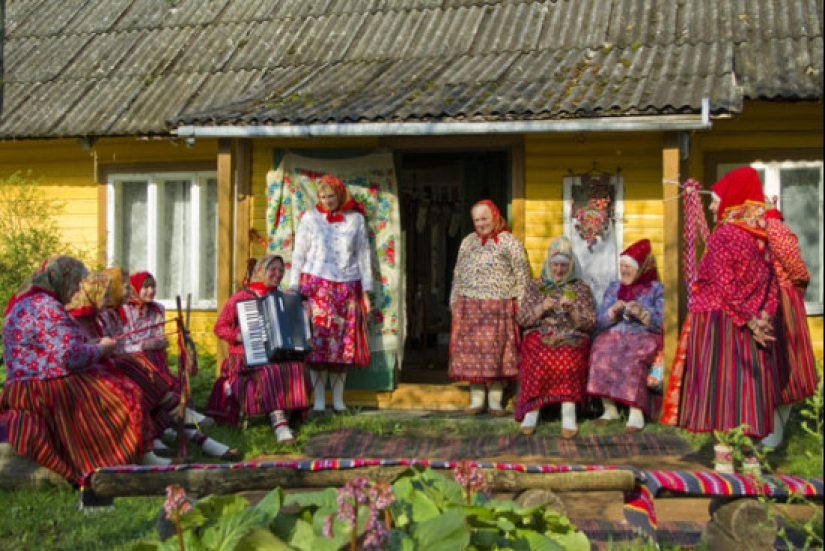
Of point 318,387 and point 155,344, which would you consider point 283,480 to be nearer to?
point 155,344

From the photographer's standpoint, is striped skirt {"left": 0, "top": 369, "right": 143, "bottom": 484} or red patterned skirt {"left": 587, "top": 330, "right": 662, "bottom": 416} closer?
striped skirt {"left": 0, "top": 369, "right": 143, "bottom": 484}

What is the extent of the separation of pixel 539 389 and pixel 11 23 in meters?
8.32

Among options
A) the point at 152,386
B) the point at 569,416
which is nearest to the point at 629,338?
the point at 569,416

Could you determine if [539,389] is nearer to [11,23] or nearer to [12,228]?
[12,228]

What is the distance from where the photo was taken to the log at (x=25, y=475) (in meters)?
6.27

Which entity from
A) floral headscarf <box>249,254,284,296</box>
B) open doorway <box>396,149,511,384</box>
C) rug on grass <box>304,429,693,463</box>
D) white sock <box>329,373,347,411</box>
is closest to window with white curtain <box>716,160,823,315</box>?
rug on grass <box>304,429,693,463</box>

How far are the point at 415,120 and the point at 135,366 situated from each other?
3000mm

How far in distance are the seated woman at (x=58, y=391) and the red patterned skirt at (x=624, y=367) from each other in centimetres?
355

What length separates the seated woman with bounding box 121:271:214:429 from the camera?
23.9 ft

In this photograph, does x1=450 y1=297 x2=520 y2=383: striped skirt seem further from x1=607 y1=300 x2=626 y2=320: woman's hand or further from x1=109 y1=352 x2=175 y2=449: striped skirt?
x1=109 y1=352 x2=175 y2=449: striped skirt

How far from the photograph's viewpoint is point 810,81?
8031 millimetres

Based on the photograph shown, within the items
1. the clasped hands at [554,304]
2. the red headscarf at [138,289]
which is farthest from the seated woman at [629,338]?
the red headscarf at [138,289]

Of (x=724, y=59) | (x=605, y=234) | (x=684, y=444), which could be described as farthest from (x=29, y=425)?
(x=724, y=59)

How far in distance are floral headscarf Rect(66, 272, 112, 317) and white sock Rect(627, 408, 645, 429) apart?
400cm
